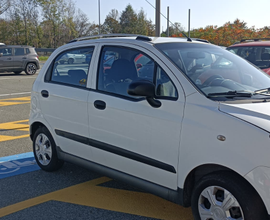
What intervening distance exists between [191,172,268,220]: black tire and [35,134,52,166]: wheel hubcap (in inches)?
92.9

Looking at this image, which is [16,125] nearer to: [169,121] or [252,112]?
[169,121]

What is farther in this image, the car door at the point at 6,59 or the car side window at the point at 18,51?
the car side window at the point at 18,51

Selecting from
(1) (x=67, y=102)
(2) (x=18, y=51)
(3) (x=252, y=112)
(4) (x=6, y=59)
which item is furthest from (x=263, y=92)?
(2) (x=18, y=51)

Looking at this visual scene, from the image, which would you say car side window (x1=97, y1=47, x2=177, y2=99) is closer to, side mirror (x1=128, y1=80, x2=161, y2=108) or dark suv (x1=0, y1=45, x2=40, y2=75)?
side mirror (x1=128, y1=80, x2=161, y2=108)

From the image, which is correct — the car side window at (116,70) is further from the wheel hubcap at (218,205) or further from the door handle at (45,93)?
the wheel hubcap at (218,205)

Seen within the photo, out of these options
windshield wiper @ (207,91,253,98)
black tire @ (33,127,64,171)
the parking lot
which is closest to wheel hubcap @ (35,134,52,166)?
black tire @ (33,127,64,171)

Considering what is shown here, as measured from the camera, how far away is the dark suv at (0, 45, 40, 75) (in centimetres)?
1888

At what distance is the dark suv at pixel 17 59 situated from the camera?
18875mm

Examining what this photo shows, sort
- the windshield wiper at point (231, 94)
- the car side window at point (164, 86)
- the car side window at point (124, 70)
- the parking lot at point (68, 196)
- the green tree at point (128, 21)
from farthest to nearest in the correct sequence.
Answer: the green tree at point (128, 21) → the parking lot at point (68, 196) → the car side window at point (124, 70) → the car side window at point (164, 86) → the windshield wiper at point (231, 94)

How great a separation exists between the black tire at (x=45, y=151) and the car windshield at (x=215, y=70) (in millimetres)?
2045

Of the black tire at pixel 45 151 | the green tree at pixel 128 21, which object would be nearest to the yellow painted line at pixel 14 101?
the black tire at pixel 45 151

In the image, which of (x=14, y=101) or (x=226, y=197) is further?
(x=14, y=101)

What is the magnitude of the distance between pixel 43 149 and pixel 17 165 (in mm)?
607

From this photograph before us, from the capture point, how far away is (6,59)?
18.9m
